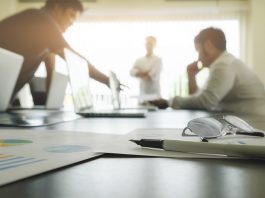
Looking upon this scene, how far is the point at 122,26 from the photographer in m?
5.52

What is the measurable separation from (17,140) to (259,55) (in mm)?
5005

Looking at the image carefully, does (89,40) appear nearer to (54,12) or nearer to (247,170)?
(54,12)

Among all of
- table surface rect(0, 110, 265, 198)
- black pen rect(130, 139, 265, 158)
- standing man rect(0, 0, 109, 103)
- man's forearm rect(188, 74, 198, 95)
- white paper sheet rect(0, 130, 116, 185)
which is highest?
standing man rect(0, 0, 109, 103)

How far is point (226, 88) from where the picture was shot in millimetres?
2260

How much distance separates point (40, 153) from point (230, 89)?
6.59 feet

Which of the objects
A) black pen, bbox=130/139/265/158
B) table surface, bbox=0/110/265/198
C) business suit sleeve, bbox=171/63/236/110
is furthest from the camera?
business suit sleeve, bbox=171/63/236/110

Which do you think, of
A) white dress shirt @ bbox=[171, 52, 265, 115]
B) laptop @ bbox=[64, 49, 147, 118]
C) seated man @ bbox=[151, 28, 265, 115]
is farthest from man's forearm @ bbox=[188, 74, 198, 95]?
laptop @ bbox=[64, 49, 147, 118]

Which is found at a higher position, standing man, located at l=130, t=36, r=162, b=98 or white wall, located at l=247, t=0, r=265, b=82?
white wall, located at l=247, t=0, r=265, b=82

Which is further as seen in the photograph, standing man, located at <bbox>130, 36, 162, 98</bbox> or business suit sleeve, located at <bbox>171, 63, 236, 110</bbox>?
standing man, located at <bbox>130, 36, 162, 98</bbox>

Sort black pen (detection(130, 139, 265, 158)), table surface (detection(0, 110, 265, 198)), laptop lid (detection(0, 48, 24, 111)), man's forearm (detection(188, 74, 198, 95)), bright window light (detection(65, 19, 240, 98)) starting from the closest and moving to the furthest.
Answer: table surface (detection(0, 110, 265, 198))
black pen (detection(130, 139, 265, 158))
laptop lid (detection(0, 48, 24, 111))
man's forearm (detection(188, 74, 198, 95))
bright window light (detection(65, 19, 240, 98))

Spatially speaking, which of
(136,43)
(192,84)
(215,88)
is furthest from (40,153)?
(136,43)

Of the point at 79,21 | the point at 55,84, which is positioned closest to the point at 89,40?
the point at 79,21

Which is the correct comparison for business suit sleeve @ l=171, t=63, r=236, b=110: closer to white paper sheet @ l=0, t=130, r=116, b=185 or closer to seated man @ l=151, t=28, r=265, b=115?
seated man @ l=151, t=28, r=265, b=115

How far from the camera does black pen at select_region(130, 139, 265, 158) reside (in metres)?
0.41
